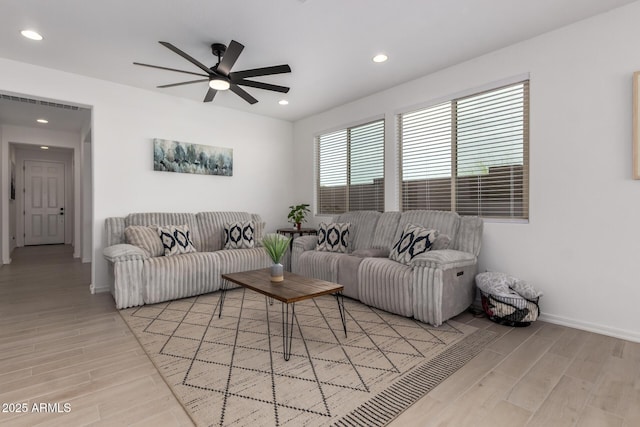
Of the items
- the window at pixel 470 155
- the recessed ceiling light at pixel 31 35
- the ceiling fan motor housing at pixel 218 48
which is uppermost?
the recessed ceiling light at pixel 31 35

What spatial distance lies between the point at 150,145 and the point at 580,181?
5.00 meters

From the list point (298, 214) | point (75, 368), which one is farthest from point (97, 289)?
point (298, 214)

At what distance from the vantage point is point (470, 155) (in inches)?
144

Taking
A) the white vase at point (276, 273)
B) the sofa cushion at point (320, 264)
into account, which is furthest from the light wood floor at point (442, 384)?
the sofa cushion at point (320, 264)

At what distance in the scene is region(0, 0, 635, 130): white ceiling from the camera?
2.58m

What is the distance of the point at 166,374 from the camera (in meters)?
2.02

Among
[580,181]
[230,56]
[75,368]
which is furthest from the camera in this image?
[580,181]

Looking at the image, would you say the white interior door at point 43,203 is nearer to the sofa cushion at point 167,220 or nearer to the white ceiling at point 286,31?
the white ceiling at point 286,31

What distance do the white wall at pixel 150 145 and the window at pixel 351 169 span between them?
942 millimetres

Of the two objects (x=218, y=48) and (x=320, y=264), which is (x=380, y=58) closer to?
(x=218, y=48)

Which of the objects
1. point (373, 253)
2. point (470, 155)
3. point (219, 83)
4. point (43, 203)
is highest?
point (219, 83)

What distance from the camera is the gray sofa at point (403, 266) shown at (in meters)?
2.85

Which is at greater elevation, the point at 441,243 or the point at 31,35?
the point at 31,35

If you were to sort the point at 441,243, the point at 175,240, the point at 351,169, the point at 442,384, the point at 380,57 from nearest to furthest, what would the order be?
the point at 442,384 < the point at 441,243 < the point at 380,57 < the point at 175,240 < the point at 351,169
